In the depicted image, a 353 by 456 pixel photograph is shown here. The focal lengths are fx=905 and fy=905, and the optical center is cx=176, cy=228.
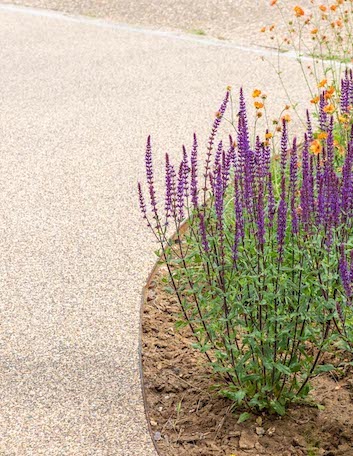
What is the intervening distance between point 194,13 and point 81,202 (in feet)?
14.9

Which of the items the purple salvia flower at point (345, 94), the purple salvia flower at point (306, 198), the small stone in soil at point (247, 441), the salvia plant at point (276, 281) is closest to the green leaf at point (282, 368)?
the salvia plant at point (276, 281)

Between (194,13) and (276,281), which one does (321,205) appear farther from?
(194,13)

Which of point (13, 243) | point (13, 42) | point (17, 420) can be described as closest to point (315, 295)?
point (17, 420)

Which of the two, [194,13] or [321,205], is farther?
[194,13]

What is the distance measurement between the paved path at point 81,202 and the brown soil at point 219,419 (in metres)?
0.09

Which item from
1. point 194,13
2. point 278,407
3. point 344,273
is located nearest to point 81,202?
point 278,407

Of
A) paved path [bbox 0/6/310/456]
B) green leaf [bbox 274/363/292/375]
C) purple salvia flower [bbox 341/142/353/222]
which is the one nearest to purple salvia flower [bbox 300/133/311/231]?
purple salvia flower [bbox 341/142/353/222]

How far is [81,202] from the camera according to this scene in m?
5.70

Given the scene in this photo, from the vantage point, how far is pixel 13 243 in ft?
17.1

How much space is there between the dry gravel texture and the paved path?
303 millimetres

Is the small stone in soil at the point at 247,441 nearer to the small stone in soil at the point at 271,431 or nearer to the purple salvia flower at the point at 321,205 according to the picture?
the small stone in soil at the point at 271,431

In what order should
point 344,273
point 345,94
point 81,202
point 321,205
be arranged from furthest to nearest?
1. point 81,202
2. point 345,94
3. point 321,205
4. point 344,273

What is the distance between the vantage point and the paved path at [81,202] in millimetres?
3723

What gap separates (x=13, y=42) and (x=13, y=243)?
441 centimetres
